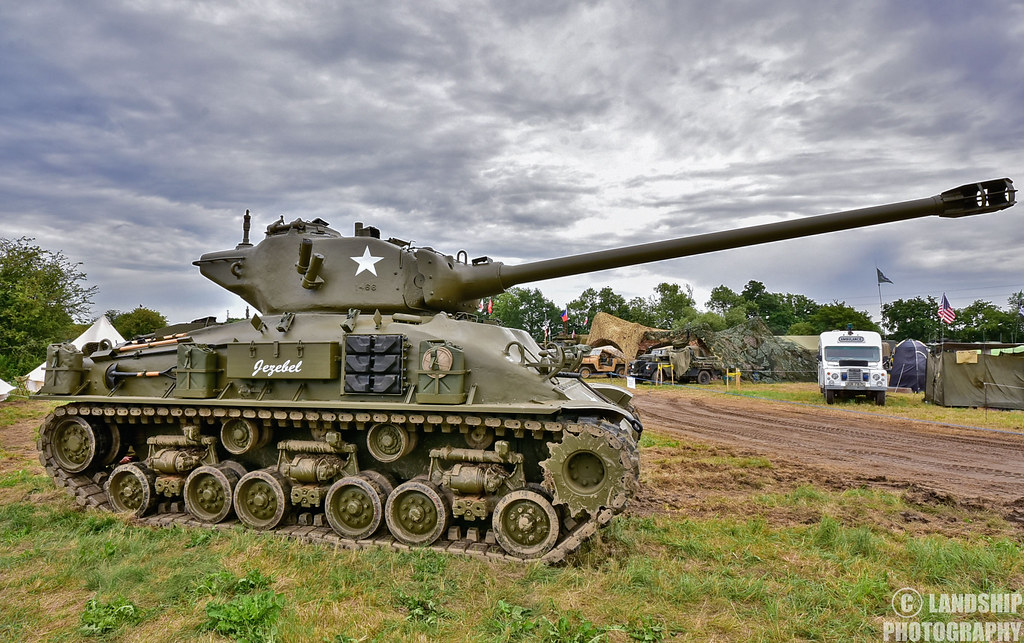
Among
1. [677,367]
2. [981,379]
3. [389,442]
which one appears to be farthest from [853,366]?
[389,442]

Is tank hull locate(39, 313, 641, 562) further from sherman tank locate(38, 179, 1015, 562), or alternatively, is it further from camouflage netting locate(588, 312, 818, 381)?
camouflage netting locate(588, 312, 818, 381)

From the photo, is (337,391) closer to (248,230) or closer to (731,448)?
(248,230)

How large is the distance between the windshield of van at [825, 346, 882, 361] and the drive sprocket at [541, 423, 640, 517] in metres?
20.8

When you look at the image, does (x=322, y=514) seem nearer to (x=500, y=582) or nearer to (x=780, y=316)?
(x=500, y=582)

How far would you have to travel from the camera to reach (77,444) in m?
8.40

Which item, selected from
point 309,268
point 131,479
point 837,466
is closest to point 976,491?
point 837,466

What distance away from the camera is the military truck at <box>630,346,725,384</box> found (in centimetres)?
3494

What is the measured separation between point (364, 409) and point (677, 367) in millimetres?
→ 30063

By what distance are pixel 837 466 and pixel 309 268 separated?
10.5 m

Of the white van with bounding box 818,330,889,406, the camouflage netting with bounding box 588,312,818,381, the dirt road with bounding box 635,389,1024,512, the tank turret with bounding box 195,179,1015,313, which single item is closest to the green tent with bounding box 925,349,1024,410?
the white van with bounding box 818,330,889,406

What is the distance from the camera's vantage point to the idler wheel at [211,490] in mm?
7766

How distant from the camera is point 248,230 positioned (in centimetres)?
942

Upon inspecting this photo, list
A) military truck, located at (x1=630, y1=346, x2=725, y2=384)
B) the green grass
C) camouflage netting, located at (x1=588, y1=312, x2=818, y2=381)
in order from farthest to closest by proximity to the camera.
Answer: camouflage netting, located at (x1=588, y1=312, x2=818, y2=381) → military truck, located at (x1=630, y1=346, x2=725, y2=384) → the green grass

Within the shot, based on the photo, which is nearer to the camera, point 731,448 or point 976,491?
point 976,491
